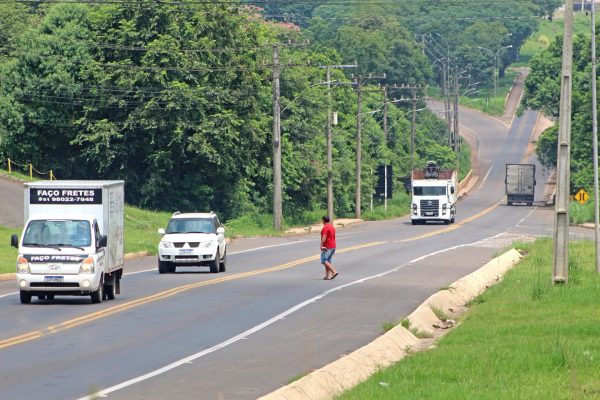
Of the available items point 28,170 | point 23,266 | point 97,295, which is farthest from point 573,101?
point 23,266

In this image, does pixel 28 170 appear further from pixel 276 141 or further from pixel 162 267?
pixel 162 267

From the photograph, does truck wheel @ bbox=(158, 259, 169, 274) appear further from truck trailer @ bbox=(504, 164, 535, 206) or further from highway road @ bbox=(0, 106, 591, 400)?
truck trailer @ bbox=(504, 164, 535, 206)

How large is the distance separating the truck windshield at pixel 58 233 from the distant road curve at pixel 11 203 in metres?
30.3

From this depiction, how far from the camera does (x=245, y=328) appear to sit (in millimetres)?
25234

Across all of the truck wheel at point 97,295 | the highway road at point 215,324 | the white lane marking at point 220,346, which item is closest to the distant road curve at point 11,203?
the highway road at point 215,324

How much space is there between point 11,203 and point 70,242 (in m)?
36.7

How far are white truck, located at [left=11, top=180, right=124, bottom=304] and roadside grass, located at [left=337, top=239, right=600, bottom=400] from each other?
805 cm

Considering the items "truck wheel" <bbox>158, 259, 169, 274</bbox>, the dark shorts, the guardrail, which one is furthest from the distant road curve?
the dark shorts

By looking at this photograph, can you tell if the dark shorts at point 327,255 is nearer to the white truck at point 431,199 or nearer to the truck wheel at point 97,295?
the truck wheel at point 97,295

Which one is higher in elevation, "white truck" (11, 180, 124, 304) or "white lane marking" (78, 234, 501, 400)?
"white truck" (11, 180, 124, 304)

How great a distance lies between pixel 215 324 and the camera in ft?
85.1

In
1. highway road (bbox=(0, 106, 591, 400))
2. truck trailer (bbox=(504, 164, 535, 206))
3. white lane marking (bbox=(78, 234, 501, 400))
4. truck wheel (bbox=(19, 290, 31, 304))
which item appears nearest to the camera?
white lane marking (bbox=(78, 234, 501, 400))

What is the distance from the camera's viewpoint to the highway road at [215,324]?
1806cm

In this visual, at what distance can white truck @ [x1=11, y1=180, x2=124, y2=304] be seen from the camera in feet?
96.4
